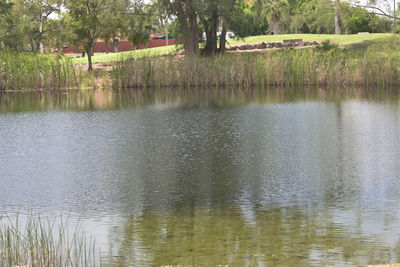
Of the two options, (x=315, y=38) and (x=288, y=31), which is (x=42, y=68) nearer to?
(x=315, y=38)

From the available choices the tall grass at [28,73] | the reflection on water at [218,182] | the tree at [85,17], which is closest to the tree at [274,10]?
the tree at [85,17]

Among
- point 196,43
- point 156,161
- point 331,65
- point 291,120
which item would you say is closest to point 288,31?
point 196,43

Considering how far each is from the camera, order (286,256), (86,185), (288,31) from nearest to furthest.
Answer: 1. (286,256)
2. (86,185)
3. (288,31)

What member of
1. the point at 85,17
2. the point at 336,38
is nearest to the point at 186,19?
the point at 85,17

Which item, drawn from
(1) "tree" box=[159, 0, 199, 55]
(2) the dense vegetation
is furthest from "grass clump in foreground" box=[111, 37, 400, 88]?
(1) "tree" box=[159, 0, 199, 55]

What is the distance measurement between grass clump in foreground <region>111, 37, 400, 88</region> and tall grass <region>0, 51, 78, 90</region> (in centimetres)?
287

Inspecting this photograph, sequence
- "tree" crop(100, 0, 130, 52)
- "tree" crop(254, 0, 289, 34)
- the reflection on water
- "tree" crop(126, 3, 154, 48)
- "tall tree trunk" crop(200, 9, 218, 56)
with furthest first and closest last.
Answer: "tree" crop(254, 0, 289, 34)
"tall tree trunk" crop(200, 9, 218, 56)
"tree" crop(126, 3, 154, 48)
"tree" crop(100, 0, 130, 52)
the reflection on water

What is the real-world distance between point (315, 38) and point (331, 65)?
21.3 meters

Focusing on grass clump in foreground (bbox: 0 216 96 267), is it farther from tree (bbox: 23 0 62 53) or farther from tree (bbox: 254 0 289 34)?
tree (bbox: 254 0 289 34)

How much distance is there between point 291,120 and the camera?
15.9m

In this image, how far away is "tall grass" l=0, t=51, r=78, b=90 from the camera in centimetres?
2791

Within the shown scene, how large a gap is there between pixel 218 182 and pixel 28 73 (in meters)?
21.3

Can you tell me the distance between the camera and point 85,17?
35.2m

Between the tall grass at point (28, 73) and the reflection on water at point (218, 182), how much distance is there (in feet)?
35.0
